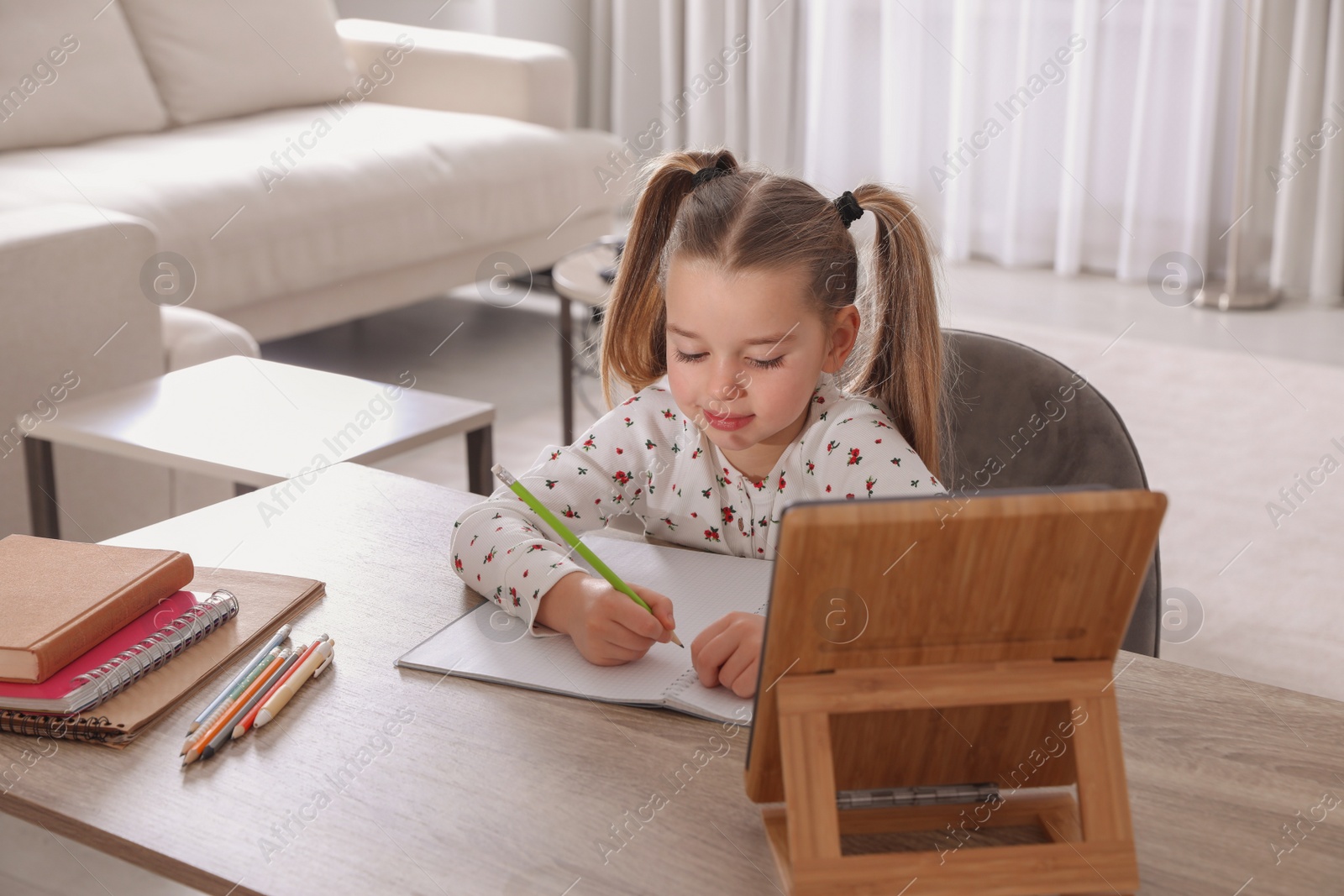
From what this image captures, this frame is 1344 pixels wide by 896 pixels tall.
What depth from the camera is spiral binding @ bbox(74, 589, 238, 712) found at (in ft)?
2.47

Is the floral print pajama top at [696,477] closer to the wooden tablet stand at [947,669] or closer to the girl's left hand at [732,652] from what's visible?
the girl's left hand at [732,652]

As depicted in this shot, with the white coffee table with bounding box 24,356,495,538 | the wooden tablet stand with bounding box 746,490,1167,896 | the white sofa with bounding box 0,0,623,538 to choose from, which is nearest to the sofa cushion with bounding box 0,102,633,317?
the white sofa with bounding box 0,0,623,538

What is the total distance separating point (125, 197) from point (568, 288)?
0.91 m

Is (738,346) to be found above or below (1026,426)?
above

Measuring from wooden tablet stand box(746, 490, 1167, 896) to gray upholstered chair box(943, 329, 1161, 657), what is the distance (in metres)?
0.43

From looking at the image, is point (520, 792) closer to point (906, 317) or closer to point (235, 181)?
point (906, 317)

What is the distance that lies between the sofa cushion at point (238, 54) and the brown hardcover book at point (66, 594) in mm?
2579

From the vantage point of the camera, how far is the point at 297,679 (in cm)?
77

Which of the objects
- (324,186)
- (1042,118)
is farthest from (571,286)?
(1042,118)

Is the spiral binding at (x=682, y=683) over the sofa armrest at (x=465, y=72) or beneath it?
beneath

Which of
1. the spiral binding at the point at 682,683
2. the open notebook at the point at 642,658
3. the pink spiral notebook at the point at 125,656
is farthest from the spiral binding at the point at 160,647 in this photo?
the spiral binding at the point at 682,683

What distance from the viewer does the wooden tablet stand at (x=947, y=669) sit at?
0.55 meters

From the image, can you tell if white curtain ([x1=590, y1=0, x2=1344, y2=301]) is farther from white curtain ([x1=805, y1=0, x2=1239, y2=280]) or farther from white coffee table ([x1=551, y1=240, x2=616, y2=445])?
white coffee table ([x1=551, y1=240, x2=616, y2=445])

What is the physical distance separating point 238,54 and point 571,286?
1466 mm
